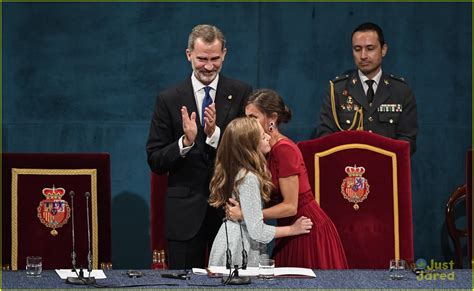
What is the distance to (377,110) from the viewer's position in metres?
5.62

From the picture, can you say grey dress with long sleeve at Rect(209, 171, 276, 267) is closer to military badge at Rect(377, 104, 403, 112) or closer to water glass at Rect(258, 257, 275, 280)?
water glass at Rect(258, 257, 275, 280)

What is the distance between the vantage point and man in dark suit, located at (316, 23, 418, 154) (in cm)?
557

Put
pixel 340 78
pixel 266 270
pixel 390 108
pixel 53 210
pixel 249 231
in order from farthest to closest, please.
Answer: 1. pixel 340 78
2. pixel 390 108
3. pixel 53 210
4. pixel 249 231
5. pixel 266 270

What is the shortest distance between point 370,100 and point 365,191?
881mm

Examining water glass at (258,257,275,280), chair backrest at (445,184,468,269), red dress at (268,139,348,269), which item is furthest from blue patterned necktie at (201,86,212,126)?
chair backrest at (445,184,468,269)

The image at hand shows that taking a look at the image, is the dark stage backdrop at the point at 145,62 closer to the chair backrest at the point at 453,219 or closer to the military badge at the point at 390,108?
the military badge at the point at 390,108

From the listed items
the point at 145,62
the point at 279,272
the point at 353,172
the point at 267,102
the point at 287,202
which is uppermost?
the point at 145,62

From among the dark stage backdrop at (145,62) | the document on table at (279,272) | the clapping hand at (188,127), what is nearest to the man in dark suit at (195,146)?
the clapping hand at (188,127)

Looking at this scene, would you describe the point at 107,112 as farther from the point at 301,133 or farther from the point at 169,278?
the point at 169,278

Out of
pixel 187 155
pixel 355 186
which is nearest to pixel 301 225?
pixel 355 186

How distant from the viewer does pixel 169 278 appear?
12.4 feet

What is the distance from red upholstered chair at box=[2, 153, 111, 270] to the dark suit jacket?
37 cm

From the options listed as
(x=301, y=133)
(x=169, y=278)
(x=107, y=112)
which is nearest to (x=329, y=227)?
(x=169, y=278)

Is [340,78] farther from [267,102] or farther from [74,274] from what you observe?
[74,274]
